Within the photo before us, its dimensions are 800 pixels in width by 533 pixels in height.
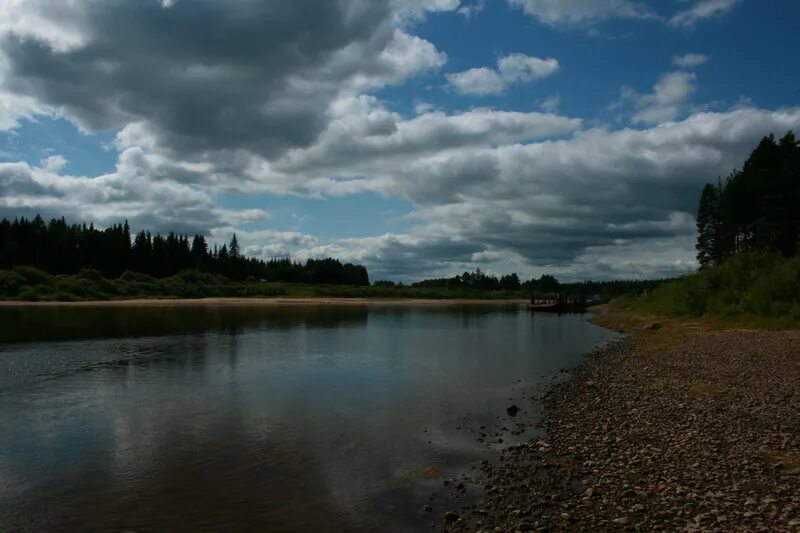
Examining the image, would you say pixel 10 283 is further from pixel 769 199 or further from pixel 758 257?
pixel 769 199

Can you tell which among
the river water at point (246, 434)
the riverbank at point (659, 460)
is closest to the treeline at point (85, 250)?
the river water at point (246, 434)

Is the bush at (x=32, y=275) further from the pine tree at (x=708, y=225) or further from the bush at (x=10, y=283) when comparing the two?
the pine tree at (x=708, y=225)

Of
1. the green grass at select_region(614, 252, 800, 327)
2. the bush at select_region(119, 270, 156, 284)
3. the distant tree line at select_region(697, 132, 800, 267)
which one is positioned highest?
the distant tree line at select_region(697, 132, 800, 267)

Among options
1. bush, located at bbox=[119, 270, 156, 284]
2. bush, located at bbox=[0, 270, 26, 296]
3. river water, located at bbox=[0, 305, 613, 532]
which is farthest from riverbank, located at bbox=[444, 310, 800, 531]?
bush, located at bbox=[119, 270, 156, 284]

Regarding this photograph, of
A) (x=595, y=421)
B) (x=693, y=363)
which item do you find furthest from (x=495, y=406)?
(x=693, y=363)

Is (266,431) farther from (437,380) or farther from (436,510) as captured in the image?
(437,380)

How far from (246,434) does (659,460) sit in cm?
1256

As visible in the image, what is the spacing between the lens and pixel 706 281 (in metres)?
64.0

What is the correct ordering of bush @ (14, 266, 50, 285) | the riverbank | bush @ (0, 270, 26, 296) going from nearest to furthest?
1. the riverbank
2. bush @ (0, 270, 26, 296)
3. bush @ (14, 266, 50, 285)

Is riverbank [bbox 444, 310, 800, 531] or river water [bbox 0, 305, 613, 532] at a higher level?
riverbank [bbox 444, 310, 800, 531]

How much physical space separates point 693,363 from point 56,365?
3590cm

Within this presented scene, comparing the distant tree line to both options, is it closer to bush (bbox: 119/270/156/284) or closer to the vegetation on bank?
the vegetation on bank

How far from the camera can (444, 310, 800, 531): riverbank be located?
35.5 ft

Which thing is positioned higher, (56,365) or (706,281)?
(706,281)
